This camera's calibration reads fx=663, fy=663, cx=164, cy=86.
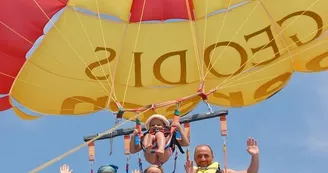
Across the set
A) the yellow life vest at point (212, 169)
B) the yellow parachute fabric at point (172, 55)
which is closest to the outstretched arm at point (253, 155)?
the yellow life vest at point (212, 169)

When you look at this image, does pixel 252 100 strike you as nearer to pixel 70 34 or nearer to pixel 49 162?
pixel 70 34

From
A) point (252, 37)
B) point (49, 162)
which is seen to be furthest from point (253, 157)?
point (252, 37)

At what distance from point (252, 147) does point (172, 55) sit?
10.2ft

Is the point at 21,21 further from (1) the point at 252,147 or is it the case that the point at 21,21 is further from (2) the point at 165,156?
(1) the point at 252,147

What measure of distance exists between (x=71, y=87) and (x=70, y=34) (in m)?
0.69

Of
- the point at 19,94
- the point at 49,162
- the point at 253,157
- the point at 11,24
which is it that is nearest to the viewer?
the point at 49,162

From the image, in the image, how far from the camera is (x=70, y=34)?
829 cm

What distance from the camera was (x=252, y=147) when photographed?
567cm

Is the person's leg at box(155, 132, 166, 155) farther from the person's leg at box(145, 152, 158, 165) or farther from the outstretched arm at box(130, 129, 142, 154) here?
the outstretched arm at box(130, 129, 142, 154)

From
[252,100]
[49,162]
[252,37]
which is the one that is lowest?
[49,162]

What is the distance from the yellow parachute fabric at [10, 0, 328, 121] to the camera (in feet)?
26.8

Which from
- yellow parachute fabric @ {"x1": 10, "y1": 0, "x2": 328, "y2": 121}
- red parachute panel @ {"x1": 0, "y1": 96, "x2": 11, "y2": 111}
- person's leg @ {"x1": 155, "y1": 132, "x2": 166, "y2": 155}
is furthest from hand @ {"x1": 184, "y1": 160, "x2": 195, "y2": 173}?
red parachute panel @ {"x1": 0, "y1": 96, "x2": 11, "y2": 111}

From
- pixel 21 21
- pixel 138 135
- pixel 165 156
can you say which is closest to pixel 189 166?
pixel 165 156

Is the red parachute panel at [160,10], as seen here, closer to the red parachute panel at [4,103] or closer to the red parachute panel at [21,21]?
the red parachute panel at [21,21]
